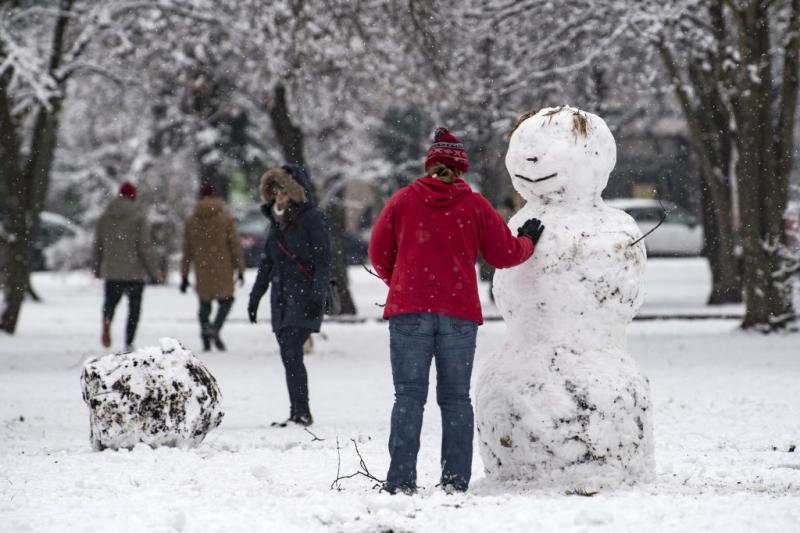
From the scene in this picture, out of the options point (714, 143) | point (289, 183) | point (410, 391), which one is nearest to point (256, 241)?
point (714, 143)

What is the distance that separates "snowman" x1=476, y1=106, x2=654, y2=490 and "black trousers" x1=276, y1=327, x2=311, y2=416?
100 inches

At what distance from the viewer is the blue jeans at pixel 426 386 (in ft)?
18.4

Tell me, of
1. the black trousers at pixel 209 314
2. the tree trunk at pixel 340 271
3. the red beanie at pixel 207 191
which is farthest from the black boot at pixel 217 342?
the tree trunk at pixel 340 271

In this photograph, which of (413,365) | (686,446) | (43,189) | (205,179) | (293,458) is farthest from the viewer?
(205,179)

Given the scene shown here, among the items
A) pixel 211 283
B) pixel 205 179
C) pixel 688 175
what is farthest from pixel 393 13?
pixel 688 175

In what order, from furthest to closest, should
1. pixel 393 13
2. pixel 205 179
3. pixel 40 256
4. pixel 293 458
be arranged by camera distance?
pixel 40 256, pixel 205 179, pixel 393 13, pixel 293 458

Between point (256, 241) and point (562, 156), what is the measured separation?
87.7 ft

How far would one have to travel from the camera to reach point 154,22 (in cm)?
1698

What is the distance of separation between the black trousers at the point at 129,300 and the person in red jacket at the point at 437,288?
7.62 metres

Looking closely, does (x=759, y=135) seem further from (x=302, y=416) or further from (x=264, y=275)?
(x=302, y=416)

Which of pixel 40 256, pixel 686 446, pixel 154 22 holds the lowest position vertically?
pixel 40 256

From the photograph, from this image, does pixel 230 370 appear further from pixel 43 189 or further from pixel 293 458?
pixel 43 189

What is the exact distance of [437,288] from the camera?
18.3 feet

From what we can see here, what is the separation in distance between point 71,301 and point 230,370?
12059 millimetres
